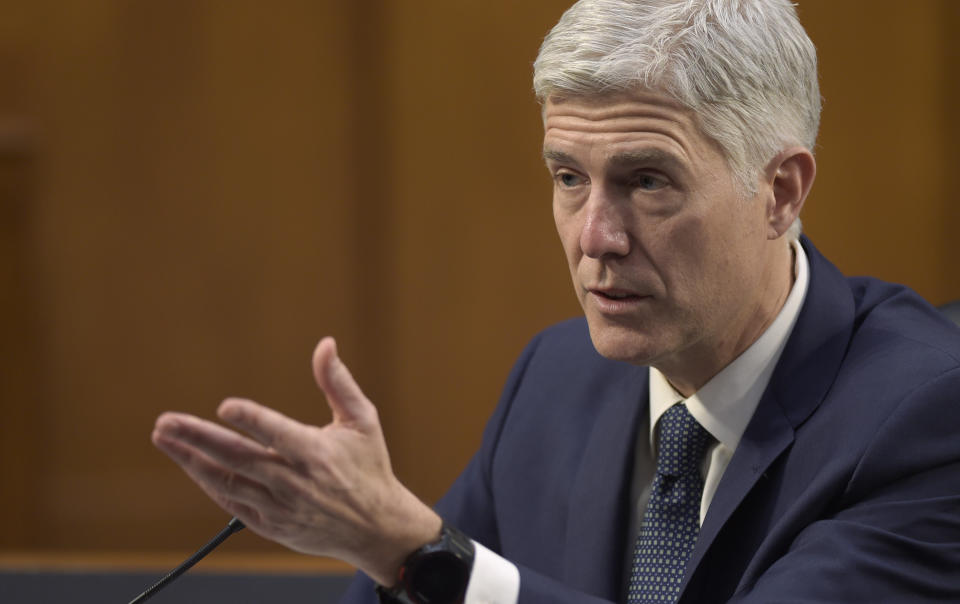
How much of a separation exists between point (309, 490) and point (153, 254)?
6.28ft

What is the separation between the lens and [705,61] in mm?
1197

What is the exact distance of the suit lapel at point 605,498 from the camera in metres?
1.33

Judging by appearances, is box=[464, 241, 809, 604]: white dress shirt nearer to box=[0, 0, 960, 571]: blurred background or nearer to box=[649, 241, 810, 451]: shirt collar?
box=[649, 241, 810, 451]: shirt collar

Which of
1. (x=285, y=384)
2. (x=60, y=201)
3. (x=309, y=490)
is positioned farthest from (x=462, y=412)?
(x=309, y=490)

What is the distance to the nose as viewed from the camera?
1214mm

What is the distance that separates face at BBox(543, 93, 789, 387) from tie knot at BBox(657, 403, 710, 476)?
0.33 feet

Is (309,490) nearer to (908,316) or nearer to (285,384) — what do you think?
(908,316)

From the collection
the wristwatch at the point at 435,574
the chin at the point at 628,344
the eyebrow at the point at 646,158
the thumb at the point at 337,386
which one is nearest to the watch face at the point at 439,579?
the wristwatch at the point at 435,574

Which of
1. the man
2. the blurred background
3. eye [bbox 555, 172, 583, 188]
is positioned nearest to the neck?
the man

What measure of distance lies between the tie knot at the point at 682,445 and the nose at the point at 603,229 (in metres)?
0.24

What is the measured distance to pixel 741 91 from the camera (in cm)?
121

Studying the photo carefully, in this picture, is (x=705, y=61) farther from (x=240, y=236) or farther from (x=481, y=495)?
(x=240, y=236)

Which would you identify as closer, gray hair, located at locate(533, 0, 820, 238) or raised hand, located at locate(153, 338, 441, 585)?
raised hand, located at locate(153, 338, 441, 585)

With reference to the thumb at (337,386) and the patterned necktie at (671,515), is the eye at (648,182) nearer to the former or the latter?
the patterned necktie at (671,515)
